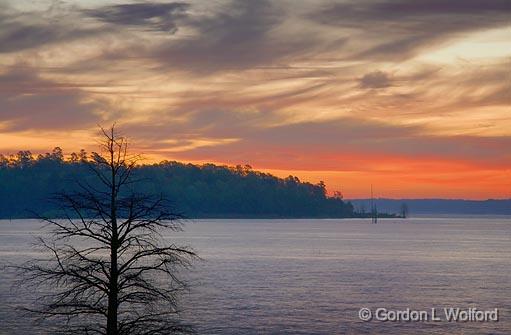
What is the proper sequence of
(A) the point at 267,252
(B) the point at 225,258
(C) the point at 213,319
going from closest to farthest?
(C) the point at 213,319 < (B) the point at 225,258 < (A) the point at 267,252

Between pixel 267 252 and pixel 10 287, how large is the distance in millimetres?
100179

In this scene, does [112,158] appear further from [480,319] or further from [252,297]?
[252,297]

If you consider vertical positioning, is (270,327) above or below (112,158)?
below

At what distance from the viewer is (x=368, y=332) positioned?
70.4 metres

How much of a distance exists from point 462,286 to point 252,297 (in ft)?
115

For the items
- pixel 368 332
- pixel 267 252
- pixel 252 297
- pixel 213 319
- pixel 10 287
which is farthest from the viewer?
pixel 267 252

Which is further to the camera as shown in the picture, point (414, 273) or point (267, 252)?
point (267, 252)

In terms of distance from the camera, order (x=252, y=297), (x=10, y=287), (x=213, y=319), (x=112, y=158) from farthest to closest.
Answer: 1. (x=10, y=287)
2. (x=252, y=297)
3. (x=213, y=319)
4. (x=112, y=158)

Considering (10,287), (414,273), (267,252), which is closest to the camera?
(10,287)

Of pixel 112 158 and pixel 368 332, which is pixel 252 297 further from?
→ pixel 112 158

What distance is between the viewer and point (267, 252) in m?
194

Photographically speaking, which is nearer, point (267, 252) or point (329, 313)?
point (329, 313)

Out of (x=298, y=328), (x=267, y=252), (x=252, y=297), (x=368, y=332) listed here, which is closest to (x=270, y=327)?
(x=298, y=328)

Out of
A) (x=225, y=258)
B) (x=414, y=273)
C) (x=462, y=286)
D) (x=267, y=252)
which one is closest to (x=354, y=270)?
(x=414, y=273)
